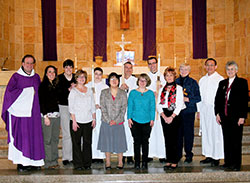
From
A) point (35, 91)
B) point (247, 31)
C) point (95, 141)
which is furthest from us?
point (247, 31)

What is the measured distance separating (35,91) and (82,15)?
20.0 feet

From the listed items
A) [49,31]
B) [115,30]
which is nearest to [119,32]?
[115,30]

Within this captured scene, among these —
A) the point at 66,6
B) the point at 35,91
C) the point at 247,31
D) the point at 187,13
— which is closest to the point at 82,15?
the point at 66,6

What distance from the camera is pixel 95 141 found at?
510 centimetres

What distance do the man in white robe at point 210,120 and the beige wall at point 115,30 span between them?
16.0 feet

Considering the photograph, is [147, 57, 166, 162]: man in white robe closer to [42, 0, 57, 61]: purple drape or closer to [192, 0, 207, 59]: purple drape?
[192, 0, 207, 59]: purple drape

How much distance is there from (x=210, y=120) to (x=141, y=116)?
1240mm

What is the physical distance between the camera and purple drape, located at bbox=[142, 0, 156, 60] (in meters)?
9.78

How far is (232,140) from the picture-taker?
447 centimetres

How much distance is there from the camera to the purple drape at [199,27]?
962 cm

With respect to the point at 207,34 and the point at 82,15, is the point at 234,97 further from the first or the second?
the point at 82,15

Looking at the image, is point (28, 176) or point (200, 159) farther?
point (200, 159)

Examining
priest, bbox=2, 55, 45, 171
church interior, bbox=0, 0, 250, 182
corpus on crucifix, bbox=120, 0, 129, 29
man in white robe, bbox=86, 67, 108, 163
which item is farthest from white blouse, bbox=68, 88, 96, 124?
corpus on crucifix, bbox=120, 0, 129, 29

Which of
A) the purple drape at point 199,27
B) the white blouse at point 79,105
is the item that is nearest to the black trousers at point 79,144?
the white blouse at point 79,105
